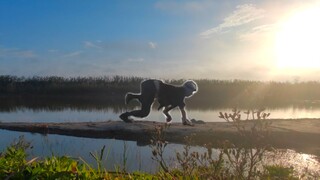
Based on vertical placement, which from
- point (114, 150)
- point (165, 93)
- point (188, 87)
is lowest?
point (114, 150)

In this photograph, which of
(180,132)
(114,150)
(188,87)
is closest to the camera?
(114,150)

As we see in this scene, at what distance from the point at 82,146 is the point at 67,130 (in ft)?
14.5

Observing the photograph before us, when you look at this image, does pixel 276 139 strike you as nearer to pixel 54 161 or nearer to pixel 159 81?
pixel 159 81

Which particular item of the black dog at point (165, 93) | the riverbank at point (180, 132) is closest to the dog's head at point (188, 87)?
the black dog at point (165, 93)

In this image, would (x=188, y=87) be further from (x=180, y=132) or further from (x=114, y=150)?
(x=114, y=150)

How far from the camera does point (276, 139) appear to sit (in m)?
15.9

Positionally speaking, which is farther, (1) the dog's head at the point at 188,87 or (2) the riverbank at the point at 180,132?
(1) the dog's head at the point at 188,87

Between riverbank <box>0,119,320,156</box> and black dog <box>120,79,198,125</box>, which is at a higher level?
black dog <box>120,79,198,125</box>

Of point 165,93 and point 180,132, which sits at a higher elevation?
point 165,93

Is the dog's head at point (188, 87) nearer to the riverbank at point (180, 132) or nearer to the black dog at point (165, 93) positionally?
the black dog at point (165, 93)

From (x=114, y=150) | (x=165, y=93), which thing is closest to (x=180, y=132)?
(x=165, y=93)

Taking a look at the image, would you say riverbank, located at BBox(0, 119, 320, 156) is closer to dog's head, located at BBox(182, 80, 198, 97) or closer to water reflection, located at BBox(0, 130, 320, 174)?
water reflection, located at BBox(0, 130, 320, 174)

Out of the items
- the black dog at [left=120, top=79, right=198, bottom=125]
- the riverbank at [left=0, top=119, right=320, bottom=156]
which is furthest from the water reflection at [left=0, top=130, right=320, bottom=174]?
the black dog at [left=120, top=79, right=198, bottom=125]

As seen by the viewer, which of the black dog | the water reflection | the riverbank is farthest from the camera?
the black dog
